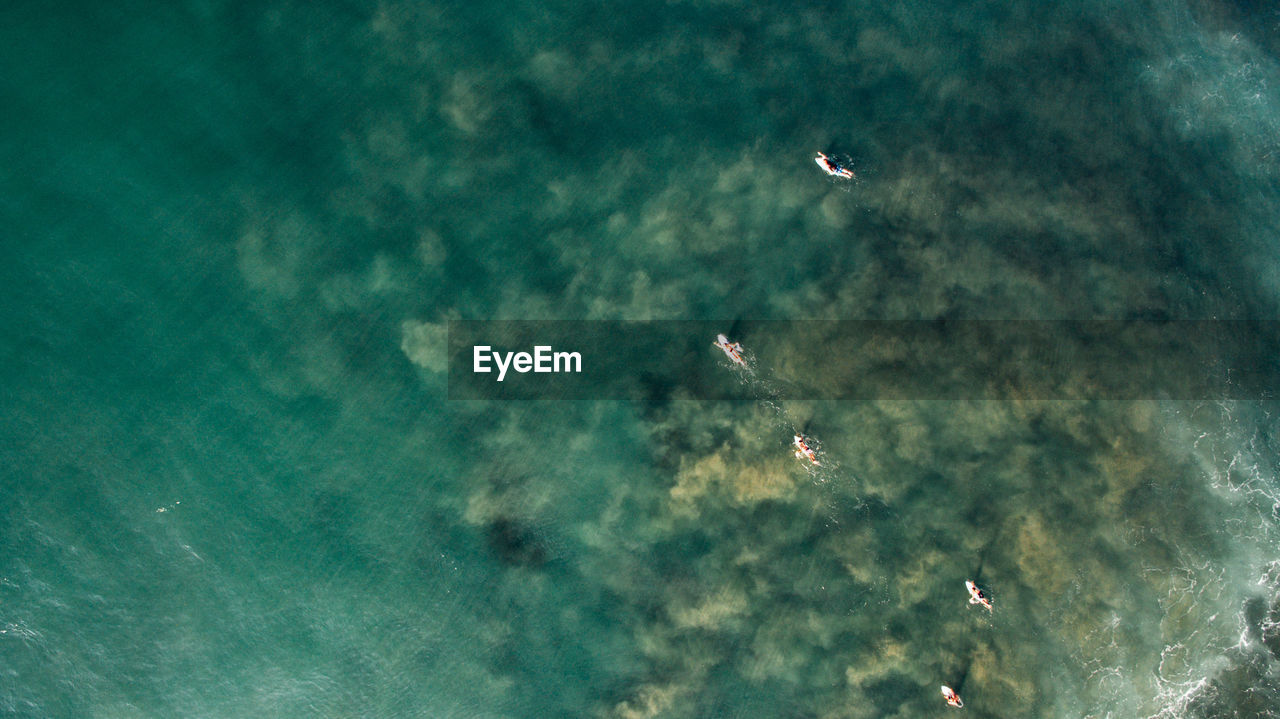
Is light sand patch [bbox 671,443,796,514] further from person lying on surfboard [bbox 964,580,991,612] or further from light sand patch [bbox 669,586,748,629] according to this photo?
person lying on surfboard [bbox 964,580,991,612]

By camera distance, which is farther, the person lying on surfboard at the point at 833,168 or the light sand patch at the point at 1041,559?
the person lying on surfboard at the point at 833,168

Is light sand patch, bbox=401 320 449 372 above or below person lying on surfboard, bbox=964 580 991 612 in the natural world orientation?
above

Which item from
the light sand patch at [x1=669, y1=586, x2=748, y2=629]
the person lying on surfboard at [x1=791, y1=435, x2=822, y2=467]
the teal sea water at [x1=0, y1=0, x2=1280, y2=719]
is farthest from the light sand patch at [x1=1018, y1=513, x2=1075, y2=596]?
the light sand patch at [x1=669, y1=586, x2=748, y2=629]

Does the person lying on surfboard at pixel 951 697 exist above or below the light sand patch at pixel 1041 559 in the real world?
below

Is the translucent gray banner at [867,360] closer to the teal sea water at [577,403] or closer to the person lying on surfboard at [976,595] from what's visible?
the teal sea water at [577,403]

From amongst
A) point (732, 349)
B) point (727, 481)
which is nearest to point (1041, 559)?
point (727, 481)

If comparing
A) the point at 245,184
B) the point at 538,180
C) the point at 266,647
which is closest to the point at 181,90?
the point at 245,184

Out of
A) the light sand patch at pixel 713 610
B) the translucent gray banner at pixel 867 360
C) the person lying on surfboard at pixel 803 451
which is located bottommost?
the light sand patch at pixel 713 610

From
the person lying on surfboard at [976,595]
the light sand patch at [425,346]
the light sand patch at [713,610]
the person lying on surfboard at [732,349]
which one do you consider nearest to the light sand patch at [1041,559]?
the person lying on surfboard at [976,595]
